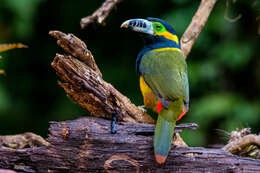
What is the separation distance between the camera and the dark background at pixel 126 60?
16.5 ft

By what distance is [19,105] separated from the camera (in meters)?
6.27

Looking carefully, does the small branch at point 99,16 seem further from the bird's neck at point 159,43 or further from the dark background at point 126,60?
the dark background at point 126,60

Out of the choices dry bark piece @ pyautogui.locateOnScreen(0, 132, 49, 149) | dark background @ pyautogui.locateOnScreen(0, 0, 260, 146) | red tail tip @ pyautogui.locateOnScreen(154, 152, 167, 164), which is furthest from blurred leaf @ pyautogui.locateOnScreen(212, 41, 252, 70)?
dry bark piece @ pyautogui.locateOnScreen(0, 132, 49, 149)

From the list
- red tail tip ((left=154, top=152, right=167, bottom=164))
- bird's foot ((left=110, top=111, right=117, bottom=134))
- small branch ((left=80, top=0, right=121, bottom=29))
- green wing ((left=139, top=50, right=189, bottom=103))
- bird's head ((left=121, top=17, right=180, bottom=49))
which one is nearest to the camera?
red tail tip ((left=154, top=152, right=167, bottom=164))

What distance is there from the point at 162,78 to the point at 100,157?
0.91 meters

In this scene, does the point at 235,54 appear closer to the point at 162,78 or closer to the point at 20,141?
the point at 162,78

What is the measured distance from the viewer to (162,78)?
2.99 m

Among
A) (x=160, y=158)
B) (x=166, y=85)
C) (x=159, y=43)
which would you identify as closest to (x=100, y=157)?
(x=160, y=158)

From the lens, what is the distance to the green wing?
283 cm

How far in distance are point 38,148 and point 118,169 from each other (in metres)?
0.53

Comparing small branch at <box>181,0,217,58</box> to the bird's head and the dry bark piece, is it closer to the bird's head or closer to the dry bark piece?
the bird's head

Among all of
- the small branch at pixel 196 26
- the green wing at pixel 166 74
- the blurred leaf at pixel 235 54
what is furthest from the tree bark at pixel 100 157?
the blurred leaf at pixel 235 54

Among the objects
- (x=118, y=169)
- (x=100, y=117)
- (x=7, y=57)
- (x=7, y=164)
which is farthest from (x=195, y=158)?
(x=7, y=57)

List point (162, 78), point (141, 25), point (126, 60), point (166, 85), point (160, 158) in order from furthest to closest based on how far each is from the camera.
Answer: point (126, 60)
point (141, 25)
point (162, 78)
point (166, 85)
point (160, 158)
